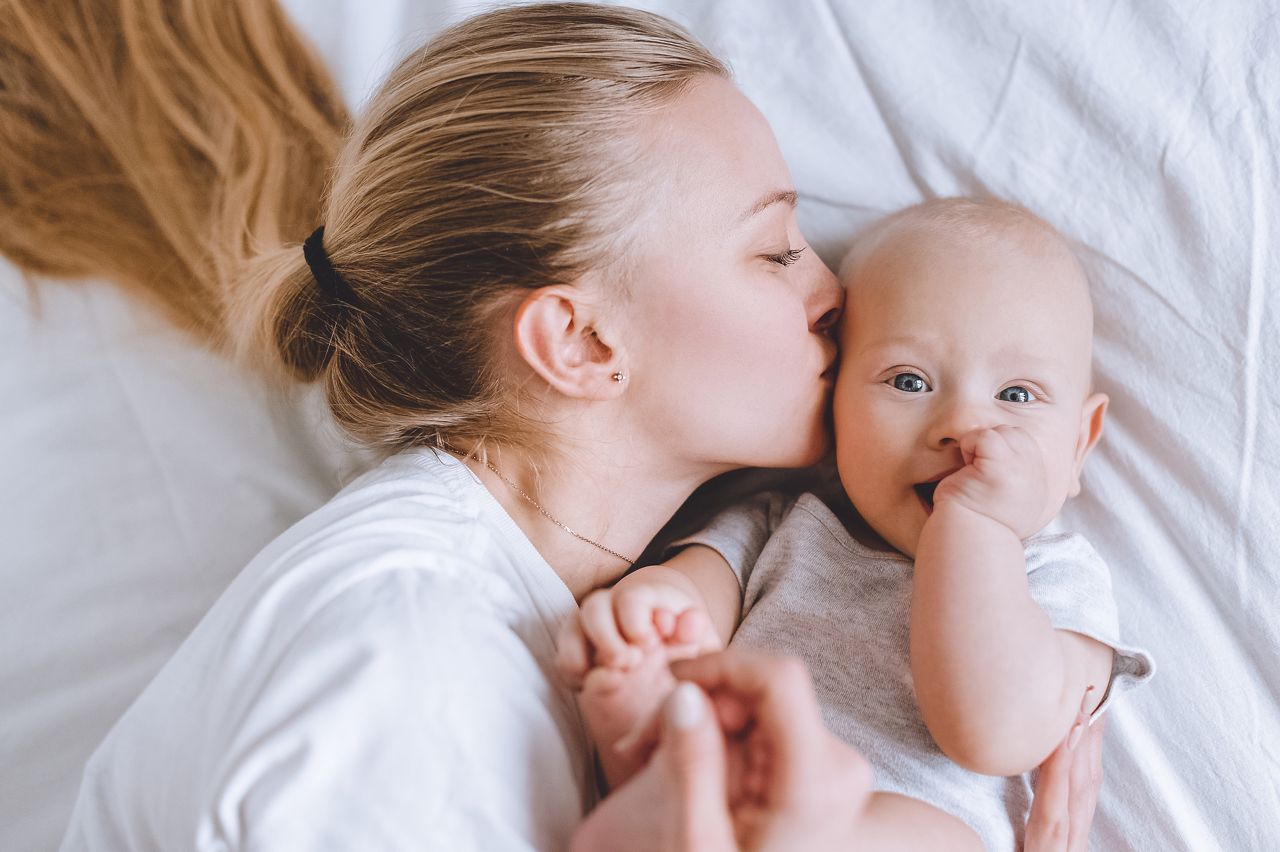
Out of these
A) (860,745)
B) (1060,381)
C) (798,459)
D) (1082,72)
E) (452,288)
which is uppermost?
(1082,72)

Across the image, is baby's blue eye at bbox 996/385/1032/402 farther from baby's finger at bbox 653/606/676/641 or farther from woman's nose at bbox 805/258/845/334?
baby's finger at bbox 653/606/676/641

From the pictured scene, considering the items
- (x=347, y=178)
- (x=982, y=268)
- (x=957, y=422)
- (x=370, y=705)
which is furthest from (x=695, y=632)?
(x=347, y=178)

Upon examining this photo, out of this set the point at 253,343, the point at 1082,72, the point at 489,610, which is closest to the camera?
the point at 489,610

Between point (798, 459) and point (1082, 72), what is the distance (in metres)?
0.55

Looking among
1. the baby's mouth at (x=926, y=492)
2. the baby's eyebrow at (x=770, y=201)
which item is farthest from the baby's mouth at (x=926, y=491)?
the baby's eyebrow at (x=770, y=201)

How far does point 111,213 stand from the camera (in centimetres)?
136

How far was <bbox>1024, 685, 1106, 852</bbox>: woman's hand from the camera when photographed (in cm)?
99

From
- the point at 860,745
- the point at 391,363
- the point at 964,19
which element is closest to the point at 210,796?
the point at 391,363

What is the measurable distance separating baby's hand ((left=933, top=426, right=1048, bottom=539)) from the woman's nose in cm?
23

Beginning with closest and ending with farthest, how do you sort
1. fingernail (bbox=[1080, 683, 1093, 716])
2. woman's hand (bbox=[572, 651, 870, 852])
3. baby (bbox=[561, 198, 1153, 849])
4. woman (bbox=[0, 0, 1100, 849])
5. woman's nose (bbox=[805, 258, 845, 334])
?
woman's hand (bbox=[572, 651, 870, 852]) < woman (bbox=[0, 0, 1100, 849]) < baby (bbox=[561, 198, 1153, 849]) < fingernail (bbox=[1080, 683, 1093, 716]) < woman's nose (bbox=[805, 258, 845, 334])

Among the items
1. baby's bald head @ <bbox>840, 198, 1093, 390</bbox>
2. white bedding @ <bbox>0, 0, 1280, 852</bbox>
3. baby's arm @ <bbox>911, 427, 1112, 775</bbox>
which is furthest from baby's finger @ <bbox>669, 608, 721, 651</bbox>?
white bedding @ <bbox>0, 0, 1280, 852</bbox>

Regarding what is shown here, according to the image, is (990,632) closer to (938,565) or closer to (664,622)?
(938,565)

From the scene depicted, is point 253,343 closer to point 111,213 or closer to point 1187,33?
point 111,213

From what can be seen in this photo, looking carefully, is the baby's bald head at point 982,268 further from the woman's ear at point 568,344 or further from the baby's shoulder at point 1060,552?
the woman's ear at point 568,344
